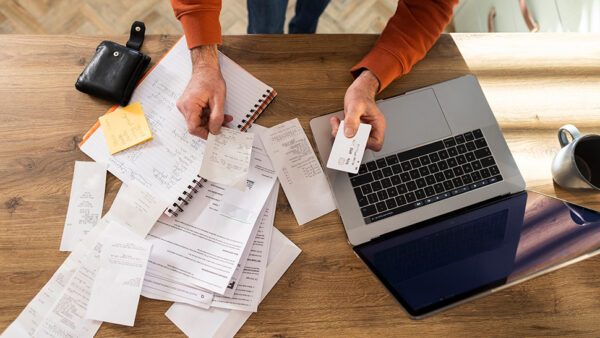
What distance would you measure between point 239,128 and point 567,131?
2.70 ft

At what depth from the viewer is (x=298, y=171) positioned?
886mm

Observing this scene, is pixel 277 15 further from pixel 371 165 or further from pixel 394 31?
pixel 371 165

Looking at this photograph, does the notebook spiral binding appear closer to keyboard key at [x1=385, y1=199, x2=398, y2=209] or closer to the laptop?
the laptop

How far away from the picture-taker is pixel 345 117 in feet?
2.88

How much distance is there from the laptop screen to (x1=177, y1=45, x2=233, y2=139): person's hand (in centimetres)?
46

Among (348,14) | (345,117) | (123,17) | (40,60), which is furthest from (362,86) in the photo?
(123,17)

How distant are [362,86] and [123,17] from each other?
57.3 inches

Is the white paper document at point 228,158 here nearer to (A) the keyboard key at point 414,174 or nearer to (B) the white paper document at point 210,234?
(B) the white paper document at point 210,234

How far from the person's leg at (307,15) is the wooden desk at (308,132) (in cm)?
51

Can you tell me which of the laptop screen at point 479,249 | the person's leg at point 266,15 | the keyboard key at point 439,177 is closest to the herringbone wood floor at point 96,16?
the person's leg at point 266,15

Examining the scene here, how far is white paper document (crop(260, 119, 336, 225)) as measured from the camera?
868mm

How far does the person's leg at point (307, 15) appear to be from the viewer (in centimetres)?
141

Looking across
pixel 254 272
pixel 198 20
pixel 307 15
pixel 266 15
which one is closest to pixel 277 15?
pixel 266 15

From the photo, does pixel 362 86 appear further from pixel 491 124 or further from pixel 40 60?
pixel 40 60
